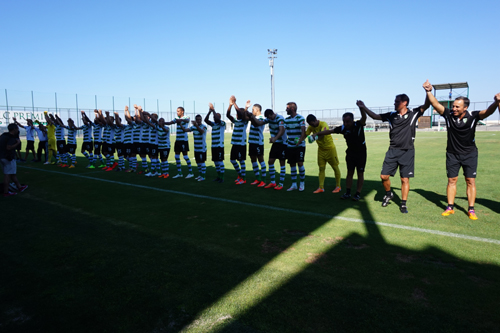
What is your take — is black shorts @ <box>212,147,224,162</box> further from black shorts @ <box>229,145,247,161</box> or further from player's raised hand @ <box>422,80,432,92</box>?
player's raised hand @ <box>422,80,432,92</box>

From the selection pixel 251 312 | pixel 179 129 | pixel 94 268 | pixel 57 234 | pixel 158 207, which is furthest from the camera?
pixel 179 129

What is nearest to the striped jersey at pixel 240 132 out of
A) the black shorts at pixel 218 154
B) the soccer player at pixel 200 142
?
the black shorts at pixel 218 154

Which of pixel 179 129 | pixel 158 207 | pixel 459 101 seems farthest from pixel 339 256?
pixel 179 129

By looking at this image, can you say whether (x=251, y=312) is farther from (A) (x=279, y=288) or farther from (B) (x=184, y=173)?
(B) (x=184, y=173)

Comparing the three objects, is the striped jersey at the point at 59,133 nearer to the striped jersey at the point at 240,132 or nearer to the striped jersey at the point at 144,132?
the striped jersey at the point at 144,132

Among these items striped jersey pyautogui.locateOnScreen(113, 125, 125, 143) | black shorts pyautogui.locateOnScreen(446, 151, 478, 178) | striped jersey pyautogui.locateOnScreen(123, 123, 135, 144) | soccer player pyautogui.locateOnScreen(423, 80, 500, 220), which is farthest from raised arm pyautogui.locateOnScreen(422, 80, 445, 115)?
striped jersey pyautogui.locateOnScreen(113, 125, 125, 143)

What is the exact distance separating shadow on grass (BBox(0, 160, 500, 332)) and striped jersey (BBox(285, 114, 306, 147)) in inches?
90.7

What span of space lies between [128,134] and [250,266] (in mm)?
9101

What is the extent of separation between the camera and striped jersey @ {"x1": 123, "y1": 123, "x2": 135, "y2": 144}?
11211 millimetres

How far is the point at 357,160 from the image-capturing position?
6598 millimetres

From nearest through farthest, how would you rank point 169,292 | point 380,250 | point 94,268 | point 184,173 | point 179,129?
point 169,292, point 94,268, point 380,250, point 179,129, point 184,173

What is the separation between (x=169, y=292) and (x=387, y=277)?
7.12ft

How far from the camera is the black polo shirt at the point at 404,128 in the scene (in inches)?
217

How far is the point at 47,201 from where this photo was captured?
279 inches
